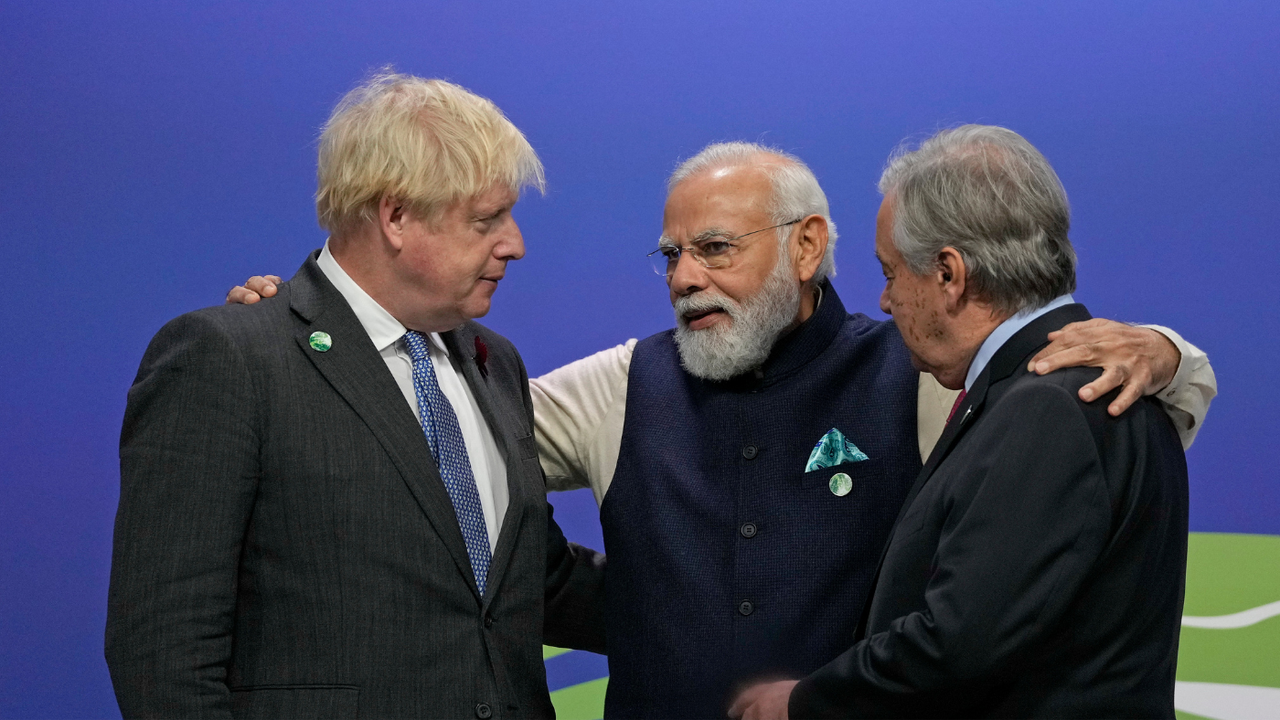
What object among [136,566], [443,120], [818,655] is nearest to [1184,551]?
[818,655]

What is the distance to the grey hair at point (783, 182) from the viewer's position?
2.37 meters

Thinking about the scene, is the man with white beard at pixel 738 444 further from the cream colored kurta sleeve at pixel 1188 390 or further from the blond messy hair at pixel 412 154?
the blond messy hair at pixel 412 154

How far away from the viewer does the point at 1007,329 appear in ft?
5.53

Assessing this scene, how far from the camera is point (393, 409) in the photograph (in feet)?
5.74

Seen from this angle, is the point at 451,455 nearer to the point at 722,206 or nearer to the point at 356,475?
the point at 356,475

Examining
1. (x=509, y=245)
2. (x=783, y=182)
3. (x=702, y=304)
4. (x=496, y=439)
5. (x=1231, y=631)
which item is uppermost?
(x=783, y=182)

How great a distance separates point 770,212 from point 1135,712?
121 centimetres

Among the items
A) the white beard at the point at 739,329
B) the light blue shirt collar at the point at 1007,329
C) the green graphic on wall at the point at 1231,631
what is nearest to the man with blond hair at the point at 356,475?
the white beard at the point at 739,329

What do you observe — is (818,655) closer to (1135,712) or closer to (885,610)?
(885,610)

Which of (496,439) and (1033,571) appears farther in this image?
(496,439)

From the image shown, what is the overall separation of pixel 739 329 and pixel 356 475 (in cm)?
88

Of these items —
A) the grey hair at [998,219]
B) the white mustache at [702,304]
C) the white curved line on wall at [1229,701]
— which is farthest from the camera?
the white curved line on wall at [1229,701]

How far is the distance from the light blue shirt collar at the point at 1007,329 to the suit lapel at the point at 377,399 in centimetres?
83

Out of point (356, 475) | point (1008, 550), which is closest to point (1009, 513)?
point (1008, 550)
